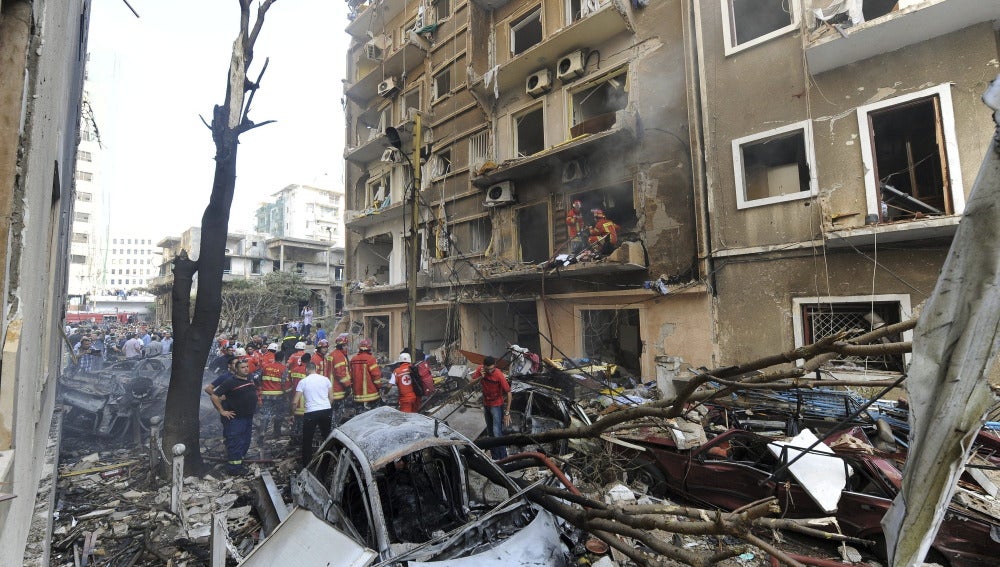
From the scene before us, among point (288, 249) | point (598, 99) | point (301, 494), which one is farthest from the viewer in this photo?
point (288, 249)

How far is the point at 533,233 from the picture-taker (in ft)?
45.4

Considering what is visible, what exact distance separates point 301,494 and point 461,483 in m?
1.85

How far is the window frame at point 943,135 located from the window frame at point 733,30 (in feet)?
7.22

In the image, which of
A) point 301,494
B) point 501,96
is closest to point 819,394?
point 301,494

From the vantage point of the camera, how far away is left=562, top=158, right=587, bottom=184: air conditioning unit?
38.5ft

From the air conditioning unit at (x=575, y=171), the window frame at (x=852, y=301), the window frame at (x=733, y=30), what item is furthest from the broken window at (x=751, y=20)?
the window frame at (x=852, y=301)

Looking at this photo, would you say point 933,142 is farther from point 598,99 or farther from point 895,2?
point 598,99

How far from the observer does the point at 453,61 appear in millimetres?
16047

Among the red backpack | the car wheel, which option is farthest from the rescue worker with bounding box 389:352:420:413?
the car wheel

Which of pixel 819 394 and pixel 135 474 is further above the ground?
pixel 819 394

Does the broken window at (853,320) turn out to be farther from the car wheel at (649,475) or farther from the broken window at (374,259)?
the broken window at (374,259)

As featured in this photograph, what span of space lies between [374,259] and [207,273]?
→ 48.7 feet

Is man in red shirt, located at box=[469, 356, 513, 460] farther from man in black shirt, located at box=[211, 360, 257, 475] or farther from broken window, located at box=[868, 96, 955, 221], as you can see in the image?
broken window, located at box=[868, 96, 955, 221]

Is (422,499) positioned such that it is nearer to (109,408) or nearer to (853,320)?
(109,408)
